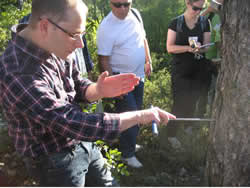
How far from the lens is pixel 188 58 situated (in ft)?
13.1

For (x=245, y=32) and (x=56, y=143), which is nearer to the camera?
(x=56, y=143)

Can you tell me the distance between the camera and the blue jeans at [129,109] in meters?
3.62

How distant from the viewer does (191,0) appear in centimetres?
376

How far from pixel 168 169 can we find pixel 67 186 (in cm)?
223

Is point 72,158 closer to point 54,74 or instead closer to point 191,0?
point 54,74

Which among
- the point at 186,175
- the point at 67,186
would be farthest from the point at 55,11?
the point at 186,175

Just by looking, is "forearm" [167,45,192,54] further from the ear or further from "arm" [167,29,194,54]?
the ear

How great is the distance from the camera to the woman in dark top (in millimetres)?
3863

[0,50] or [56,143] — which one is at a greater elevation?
[0,50]

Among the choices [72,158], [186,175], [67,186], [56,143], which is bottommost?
[186,175]

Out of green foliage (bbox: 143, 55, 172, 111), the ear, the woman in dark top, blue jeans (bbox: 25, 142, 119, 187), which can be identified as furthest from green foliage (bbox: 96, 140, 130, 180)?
green foliage (bbox: 143, 55, 172, 111)

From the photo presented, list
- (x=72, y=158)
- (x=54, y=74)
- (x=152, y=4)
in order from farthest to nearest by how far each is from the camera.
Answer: (x=152, y=4), (x=72, y=158), (x=54, y=74)

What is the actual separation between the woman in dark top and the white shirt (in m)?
0.53

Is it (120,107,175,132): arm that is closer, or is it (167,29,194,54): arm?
(120,107,175,132): arm
